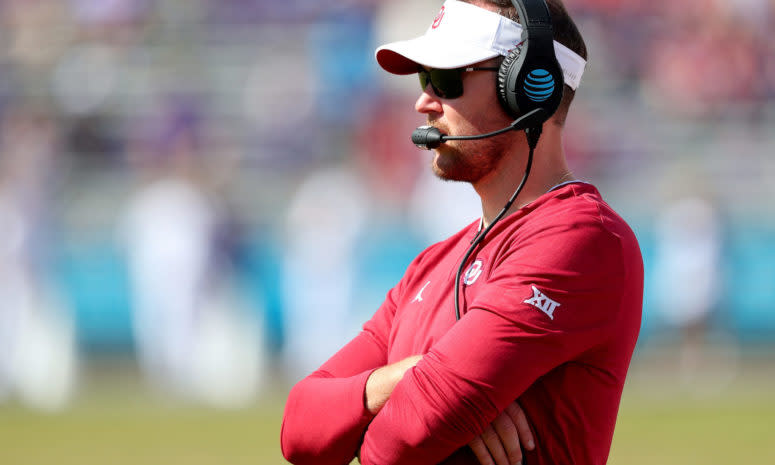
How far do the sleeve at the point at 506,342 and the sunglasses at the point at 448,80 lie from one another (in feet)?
1.53

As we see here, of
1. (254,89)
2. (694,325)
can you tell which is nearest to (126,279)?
(254,89)

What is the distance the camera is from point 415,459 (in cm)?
244

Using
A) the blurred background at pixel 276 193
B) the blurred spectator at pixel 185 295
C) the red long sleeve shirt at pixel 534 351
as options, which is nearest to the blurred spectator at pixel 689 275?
the blurred background at pixel 276 193

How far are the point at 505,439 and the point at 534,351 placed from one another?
20 centimetres

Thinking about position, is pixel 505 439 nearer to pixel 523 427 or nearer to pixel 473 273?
pixel 523 427

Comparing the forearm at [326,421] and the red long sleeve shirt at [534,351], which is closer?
the red long sleeve shirt at [534,351]

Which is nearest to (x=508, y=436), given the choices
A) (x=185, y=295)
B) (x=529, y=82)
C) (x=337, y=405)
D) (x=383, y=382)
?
(x=383, y=382)

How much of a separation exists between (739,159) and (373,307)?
5.01 meters

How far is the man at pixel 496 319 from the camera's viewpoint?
239 cm

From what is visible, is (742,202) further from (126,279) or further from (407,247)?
(126,279)

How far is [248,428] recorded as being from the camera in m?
9.36

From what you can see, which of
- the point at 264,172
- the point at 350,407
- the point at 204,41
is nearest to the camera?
the point at 350,407

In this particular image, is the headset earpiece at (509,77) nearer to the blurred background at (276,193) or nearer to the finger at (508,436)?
the finger at (508,436)

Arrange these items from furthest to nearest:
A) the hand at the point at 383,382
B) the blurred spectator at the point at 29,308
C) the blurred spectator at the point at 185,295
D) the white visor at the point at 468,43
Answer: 1. the blurred spectator at the point at 185,295
2. the blurred spectator at the point at 29,308
3. the white visor at the point at 468,43
4. the hand at the point at 383,382
